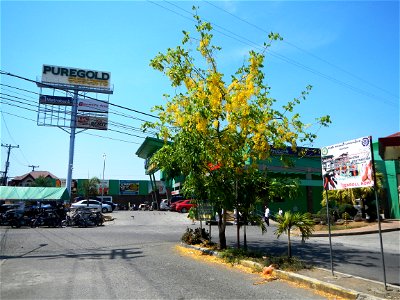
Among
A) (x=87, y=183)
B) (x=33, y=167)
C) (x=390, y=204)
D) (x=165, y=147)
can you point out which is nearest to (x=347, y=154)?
(x=165, y=147)

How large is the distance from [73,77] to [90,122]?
7.93 m

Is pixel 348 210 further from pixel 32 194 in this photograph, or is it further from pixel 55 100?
pixel 55 100

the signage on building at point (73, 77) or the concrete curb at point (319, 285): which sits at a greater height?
the signage on building at point (73, 77)

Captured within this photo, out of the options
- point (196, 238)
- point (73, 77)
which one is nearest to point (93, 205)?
point (73, 77)

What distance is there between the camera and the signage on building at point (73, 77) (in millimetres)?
53344

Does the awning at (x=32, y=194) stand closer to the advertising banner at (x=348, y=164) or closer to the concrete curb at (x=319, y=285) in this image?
the concrete curb at (x=319, y=285)

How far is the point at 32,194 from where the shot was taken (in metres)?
28.3

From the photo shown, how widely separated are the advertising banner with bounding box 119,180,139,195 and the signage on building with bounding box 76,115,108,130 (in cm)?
1311

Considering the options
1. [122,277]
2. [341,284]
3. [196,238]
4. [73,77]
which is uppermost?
[73,77]

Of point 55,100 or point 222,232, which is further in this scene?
point 55,100

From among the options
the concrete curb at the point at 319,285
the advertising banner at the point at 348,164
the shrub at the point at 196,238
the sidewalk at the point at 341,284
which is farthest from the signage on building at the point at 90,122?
the advertising banner at the point at 348,164

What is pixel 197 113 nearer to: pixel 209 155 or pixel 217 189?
pixel 209 155

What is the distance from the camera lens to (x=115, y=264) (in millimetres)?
10500

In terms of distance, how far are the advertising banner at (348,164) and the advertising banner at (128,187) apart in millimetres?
55972
